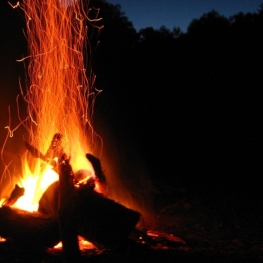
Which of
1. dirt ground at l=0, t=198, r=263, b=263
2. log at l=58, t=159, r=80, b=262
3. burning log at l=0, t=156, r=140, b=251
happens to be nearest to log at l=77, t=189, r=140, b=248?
burning log at l=0, t=156, r=140, b=251

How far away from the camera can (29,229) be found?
22.5 feet

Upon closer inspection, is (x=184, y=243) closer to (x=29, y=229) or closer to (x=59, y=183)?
(x=59, y=183)

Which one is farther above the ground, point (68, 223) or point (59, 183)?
point (59, 183)

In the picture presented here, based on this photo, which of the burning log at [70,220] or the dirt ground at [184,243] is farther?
the burning log at [70,220]

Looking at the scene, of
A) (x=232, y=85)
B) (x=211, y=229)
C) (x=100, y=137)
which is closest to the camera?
(x=211, y=229)

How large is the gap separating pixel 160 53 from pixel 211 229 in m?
11.2

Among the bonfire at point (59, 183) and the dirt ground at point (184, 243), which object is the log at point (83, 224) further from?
the dirt ground at point (184, 243)

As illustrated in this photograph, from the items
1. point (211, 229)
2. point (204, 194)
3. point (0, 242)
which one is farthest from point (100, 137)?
point (0, 242)

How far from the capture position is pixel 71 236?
6.39 metres

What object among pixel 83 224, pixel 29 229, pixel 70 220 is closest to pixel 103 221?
pixel 83 224

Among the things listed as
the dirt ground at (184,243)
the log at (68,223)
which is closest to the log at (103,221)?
the dirt ground at (184,243)

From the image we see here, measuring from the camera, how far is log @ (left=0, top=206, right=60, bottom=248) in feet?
22.3

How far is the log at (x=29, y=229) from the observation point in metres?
6.79

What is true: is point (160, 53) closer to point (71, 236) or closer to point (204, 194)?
point (204, 194)
